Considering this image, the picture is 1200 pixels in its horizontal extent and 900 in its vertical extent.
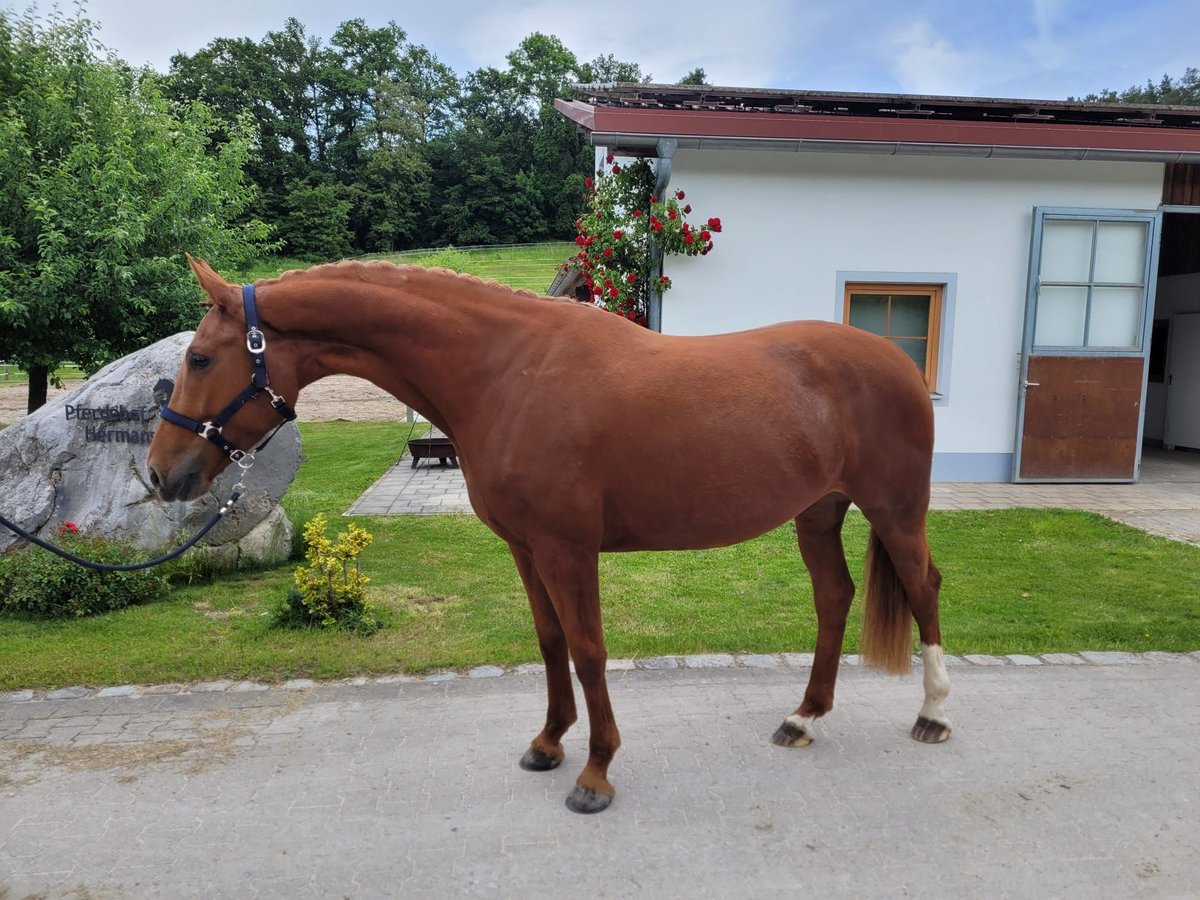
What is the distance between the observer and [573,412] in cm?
249

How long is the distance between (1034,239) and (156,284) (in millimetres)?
9682

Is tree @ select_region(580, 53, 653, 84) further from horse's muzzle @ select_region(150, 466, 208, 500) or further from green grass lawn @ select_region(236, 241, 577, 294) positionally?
horse's muzzle @ select_region(150, 466, 208, 500)

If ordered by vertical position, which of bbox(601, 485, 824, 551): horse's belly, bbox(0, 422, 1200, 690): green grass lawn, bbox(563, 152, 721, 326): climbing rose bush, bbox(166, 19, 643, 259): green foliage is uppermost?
bbox(166, 19, 643, 259): green foliage

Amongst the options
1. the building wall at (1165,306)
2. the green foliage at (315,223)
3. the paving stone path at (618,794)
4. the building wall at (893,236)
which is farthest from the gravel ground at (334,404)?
the green foliage at (315,223)

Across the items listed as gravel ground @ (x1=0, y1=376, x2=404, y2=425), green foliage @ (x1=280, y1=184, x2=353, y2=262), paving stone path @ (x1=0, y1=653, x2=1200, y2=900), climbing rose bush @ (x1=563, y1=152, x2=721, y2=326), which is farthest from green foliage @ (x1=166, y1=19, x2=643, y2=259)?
paving stone path @ (x1=0, y1=653, x2=1200, y2=900)

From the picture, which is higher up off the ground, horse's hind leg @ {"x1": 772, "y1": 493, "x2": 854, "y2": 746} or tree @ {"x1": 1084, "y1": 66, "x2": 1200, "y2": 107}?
tree @ {"x1": 1084, "y1": 66, "x2": 1200, "y2": 107}

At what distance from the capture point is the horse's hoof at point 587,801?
104 inches

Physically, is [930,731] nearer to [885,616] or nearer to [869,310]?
[885,616]

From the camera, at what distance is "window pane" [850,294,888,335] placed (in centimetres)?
884

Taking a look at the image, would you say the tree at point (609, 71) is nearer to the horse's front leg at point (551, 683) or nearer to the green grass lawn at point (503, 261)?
the green grass lawn at point (503, 261)

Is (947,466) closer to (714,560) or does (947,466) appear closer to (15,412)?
(714,560)

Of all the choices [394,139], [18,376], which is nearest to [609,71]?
[394,139]

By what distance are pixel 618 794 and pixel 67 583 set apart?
3.94 m

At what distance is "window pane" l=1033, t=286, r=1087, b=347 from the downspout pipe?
4.53 meters
